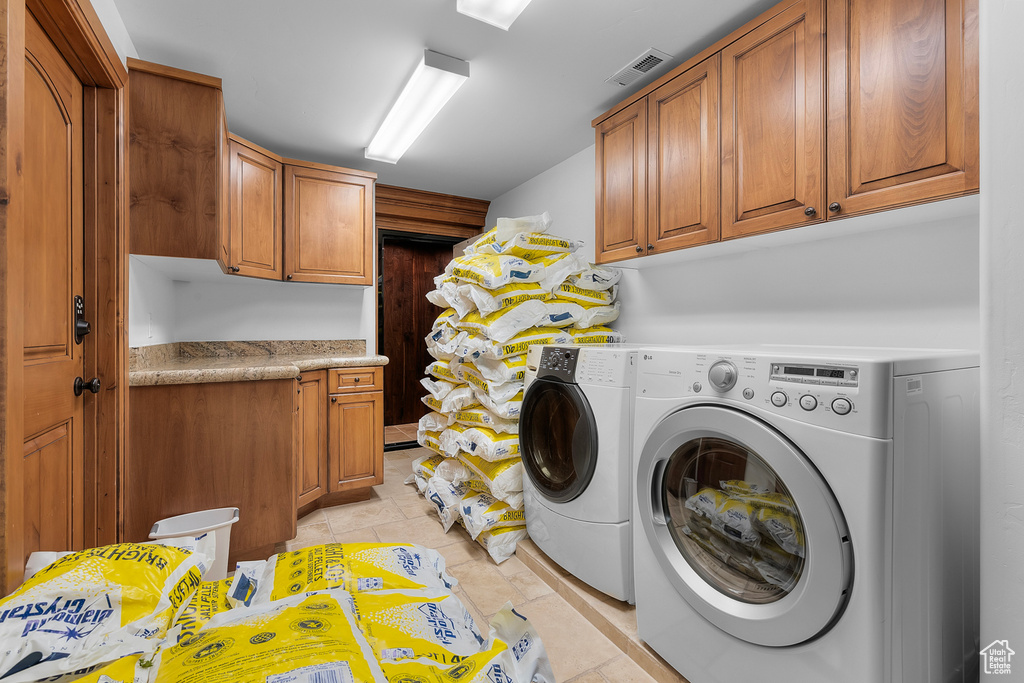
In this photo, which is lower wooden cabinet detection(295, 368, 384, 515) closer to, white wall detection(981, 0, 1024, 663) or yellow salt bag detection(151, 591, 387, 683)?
yellow salt bag detection(151, 591, 387, 683)

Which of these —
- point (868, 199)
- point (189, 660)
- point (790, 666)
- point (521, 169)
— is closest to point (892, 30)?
point (868, 199)

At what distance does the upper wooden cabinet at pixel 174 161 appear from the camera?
6.47 ft

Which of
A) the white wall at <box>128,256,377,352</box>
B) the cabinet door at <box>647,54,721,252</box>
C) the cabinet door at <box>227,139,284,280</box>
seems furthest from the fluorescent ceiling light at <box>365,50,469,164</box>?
the white wall at <box>128,256,377,352</box>

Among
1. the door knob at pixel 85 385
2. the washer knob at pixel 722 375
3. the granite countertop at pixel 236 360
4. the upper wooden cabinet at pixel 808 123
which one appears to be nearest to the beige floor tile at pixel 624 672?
the washer knob at pixel 722 375

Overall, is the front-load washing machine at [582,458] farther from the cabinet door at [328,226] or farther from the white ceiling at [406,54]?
the cabinet door at [328,226]

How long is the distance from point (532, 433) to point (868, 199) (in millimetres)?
1539

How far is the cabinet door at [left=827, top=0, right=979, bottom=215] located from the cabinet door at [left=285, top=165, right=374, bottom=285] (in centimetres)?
287

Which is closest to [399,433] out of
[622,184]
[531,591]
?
[531,591]

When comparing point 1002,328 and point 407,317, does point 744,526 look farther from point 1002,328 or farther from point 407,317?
point 407,317

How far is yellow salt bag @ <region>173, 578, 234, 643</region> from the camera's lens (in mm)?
688

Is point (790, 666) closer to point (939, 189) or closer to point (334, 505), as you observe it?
point (939, 189)

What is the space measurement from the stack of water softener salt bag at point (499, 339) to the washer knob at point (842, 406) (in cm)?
140

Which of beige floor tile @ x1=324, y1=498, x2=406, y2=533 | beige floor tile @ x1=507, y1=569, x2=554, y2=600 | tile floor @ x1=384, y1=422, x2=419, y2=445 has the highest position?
tile floor @ x1=384, y1=422, x2=419, y2=445

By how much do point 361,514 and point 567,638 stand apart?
5.12 feet
